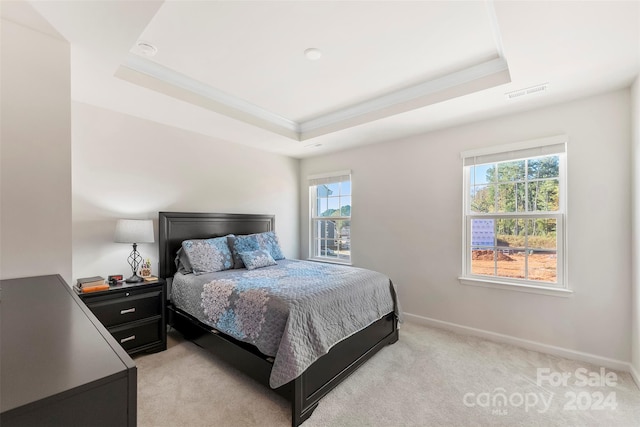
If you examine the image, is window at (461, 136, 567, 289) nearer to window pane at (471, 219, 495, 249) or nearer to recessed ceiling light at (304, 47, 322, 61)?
window pane at (471, 219, 495, 249)

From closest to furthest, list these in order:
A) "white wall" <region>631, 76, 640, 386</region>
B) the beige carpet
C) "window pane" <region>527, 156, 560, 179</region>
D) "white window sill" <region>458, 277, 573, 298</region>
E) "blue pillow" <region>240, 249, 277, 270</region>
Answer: the beige carpet < "white wall" <region>631, 76, 640, 386</region> < "white window sill" <region>458, 277, 573, 298</region> < "window pane" <region>527, 156, 560, 179</region> < "blue pillow" <region>240, 249, 277, 270</region>

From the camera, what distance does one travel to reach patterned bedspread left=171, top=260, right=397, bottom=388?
1871 millimetres

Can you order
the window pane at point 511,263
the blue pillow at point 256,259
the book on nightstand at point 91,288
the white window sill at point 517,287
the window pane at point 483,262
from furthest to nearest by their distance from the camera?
the blue pillow at point 256,259 < the window pane at point 483,262 < the window pane at point 511,263 < the white window sill at point 517,287 < the book on nightstand at point 91,288

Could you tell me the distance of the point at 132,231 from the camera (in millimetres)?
2703

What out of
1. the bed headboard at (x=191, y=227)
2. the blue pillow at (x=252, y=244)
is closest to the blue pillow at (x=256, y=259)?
the blue pillow at (x=252, y=244)

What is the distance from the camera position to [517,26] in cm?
166

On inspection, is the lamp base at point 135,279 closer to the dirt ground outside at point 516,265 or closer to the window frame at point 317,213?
the window frame at point 317,213

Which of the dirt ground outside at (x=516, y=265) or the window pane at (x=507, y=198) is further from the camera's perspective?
the window pane at (x=507, y=198)

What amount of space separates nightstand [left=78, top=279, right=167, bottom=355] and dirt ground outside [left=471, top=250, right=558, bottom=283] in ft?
11.3

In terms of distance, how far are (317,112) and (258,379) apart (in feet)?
9.43

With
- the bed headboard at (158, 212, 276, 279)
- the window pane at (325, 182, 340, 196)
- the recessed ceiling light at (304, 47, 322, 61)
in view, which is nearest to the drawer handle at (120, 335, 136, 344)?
the bed headboard at (158, 212, 276, 279)

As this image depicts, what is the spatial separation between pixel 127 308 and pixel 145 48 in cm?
223

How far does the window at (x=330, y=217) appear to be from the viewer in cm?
441

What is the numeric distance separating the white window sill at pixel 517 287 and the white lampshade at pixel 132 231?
136 inches
